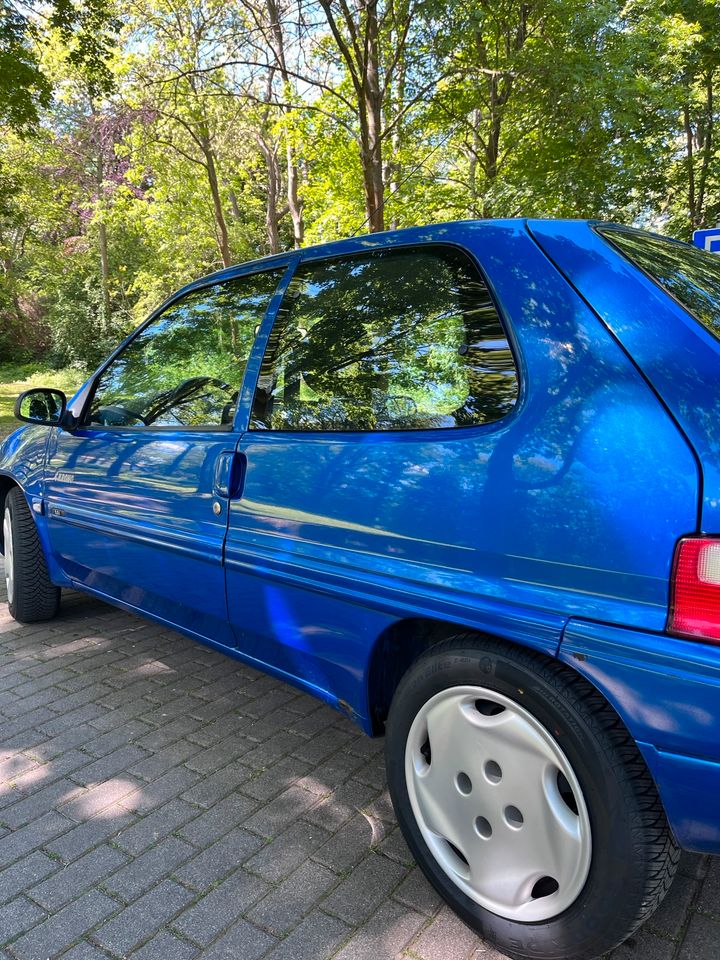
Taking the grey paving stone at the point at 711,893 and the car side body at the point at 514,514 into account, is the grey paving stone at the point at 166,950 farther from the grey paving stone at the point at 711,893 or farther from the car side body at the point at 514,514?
the grey paving stone at the point at 711,893

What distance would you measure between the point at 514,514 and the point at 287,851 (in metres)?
1.35

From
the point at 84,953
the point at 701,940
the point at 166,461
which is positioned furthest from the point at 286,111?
the point at 701,940

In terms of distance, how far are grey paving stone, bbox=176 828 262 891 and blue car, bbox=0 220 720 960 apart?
1.67 ft

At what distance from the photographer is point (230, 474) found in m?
2.39

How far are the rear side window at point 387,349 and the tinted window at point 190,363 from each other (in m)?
0.22

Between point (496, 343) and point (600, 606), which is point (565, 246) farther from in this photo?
point (600, 606)

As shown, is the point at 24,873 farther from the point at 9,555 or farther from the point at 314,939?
the point at 9,555

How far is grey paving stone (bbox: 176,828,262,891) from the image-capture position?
2080mm

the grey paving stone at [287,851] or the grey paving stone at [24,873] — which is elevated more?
the grey paving stone at [24,873]

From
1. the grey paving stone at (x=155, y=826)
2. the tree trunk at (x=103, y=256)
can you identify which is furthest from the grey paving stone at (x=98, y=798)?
the tree trunk at (x=103, y=256)

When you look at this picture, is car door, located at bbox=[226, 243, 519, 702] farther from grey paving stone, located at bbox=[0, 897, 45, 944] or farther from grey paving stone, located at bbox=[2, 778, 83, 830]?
grey paving stone, located at bbox=[0, 897, 45, 944]

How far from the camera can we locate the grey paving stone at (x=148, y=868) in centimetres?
205

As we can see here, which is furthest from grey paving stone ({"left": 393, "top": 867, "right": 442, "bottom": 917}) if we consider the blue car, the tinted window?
the tinted window

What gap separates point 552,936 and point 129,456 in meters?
2.22
